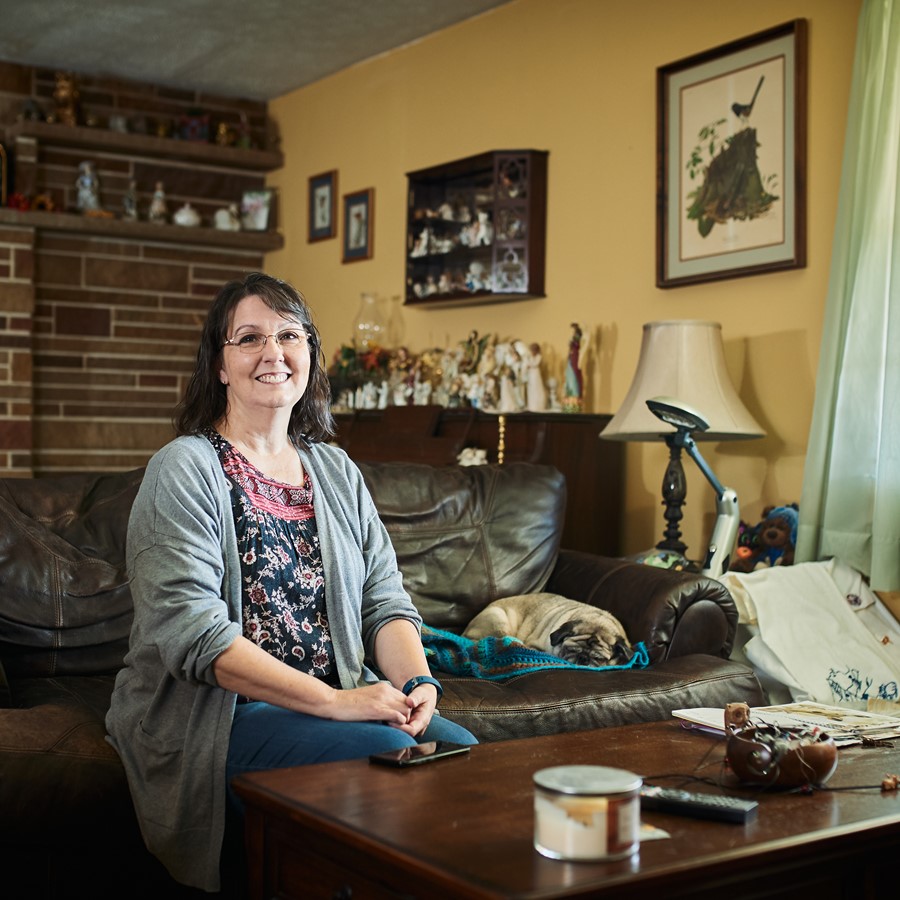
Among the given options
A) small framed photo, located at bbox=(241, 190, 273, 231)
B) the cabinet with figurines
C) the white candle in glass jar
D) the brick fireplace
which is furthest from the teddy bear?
small framed photo, located at bbox=(241, 190, 273, 231)

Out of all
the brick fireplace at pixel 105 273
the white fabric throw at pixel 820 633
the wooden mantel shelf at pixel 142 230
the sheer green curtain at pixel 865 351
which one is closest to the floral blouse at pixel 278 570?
the white fabric throw at pixel 820 633

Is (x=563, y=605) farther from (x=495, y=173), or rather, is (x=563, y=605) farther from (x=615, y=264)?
(x=495, y=173)

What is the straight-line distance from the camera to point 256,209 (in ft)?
21.2

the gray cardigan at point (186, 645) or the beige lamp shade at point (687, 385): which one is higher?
the beige lamp shade at point (687, 385)

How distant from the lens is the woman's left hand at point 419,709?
76.3 inches

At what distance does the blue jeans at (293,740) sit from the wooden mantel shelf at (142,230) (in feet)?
14.8

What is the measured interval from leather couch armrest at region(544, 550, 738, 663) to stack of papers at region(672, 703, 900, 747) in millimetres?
780

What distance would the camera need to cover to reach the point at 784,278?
3.88 metres

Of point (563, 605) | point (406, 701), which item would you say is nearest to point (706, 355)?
point (563, 605)

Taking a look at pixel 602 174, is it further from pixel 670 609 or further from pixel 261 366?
pixel 261 366

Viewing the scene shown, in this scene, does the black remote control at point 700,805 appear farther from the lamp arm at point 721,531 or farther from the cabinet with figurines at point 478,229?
the cabinet with figurines at point 478,229

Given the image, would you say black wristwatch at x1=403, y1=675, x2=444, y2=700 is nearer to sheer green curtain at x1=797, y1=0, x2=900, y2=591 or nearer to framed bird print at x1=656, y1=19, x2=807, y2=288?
sheer green curtain at x1=797, y1=0, x2=900, y2=591

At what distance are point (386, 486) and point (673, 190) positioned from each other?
171 cm

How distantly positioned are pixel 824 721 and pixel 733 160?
95.9 inches
